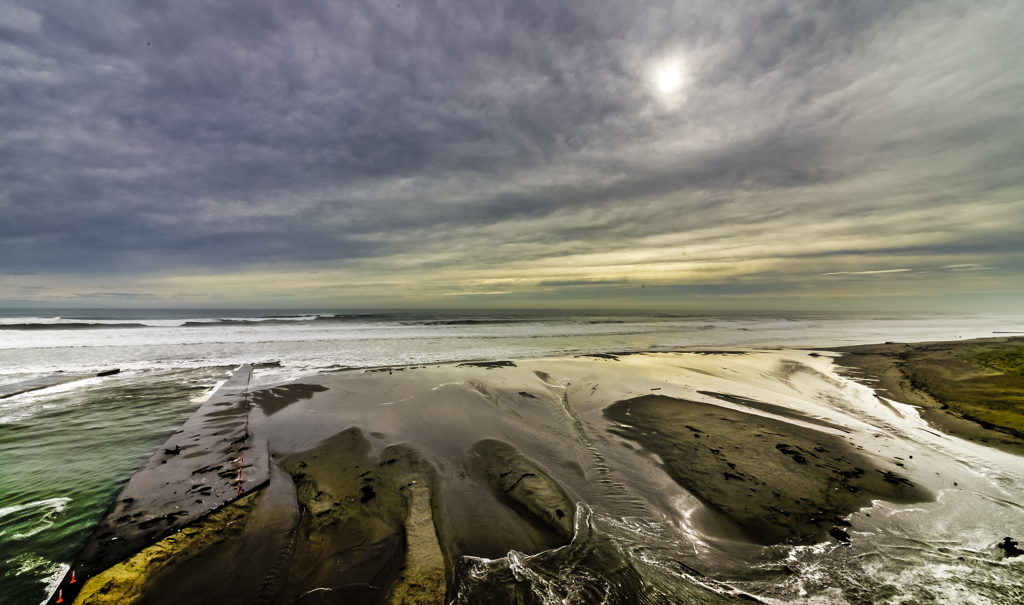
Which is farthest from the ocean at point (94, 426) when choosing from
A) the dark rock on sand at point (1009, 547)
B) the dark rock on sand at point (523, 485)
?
the dark rock on sand at point (523, 485)

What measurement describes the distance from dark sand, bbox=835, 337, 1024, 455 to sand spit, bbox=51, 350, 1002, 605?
4.01 ft

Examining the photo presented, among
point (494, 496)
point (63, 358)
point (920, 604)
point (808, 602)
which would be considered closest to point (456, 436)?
point (494, 496)

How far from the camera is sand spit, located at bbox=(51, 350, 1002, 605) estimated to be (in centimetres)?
388

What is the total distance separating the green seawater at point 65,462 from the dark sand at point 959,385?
16.6 meters

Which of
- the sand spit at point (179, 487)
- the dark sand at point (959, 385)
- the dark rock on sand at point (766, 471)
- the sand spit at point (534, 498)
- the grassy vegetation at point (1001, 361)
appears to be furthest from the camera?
the grassy vegetation at point (1001, 361)

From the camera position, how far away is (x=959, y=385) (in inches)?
515

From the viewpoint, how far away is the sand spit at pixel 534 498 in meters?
3.88

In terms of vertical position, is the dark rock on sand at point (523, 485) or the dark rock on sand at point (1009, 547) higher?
the dark rock on sand at point (523, 485)

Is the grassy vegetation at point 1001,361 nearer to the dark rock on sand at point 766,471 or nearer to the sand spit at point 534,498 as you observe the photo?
the sand spit at point 534,498

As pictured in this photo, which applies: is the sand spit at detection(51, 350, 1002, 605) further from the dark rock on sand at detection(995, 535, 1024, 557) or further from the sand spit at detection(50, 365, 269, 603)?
the dark rock on sand at detection(995, 535, 1024, 557)

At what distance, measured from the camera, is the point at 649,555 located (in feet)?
14.4

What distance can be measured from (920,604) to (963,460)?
240 inches

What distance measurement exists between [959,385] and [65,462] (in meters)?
25.9

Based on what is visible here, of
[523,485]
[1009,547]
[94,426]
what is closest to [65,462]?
[94,426]
